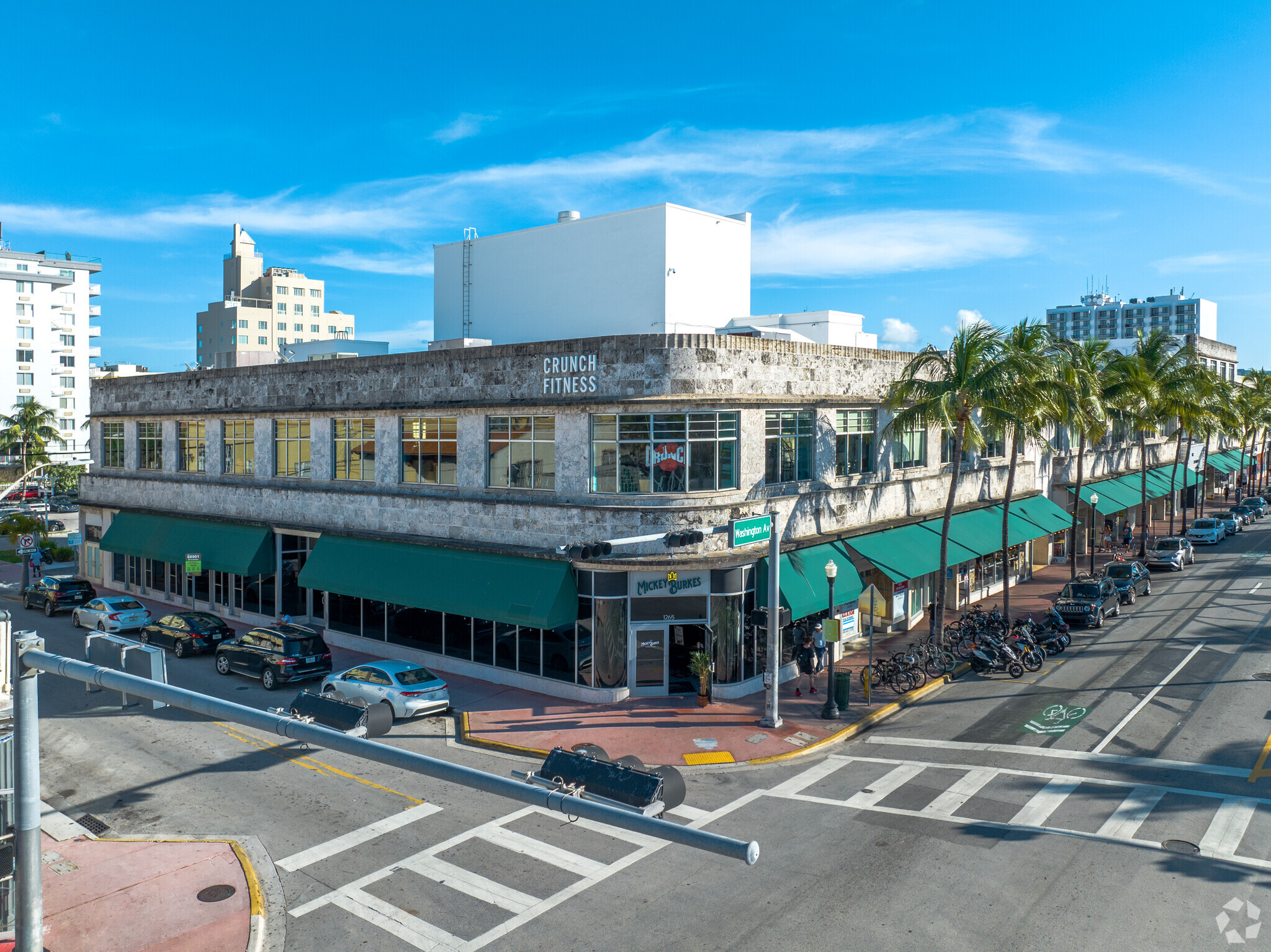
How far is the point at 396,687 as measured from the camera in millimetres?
22969

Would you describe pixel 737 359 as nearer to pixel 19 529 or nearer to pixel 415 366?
pixel 415 366


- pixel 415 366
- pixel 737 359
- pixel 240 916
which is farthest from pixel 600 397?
pixel 240 916

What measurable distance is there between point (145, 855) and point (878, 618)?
24904 millimetres

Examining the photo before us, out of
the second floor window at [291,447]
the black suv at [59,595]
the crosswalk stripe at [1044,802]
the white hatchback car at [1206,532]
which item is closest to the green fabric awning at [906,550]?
the crosswalk stripe at [1044,802]

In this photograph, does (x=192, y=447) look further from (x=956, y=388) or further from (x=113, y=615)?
(x=956, y=388)

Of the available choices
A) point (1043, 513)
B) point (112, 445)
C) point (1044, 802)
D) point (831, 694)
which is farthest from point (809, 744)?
point (112, 445)

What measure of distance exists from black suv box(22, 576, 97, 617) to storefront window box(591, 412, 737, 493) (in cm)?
2712

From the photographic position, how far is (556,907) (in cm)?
1321

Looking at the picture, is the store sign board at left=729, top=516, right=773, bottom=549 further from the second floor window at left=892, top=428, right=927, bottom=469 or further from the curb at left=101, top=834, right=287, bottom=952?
the curb at left=101, top=834, right=287, bottom=952

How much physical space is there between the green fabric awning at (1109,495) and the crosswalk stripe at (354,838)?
40.8 metres

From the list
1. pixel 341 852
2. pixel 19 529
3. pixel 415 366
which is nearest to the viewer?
pixel 341 852

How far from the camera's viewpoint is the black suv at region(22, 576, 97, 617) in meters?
37.9

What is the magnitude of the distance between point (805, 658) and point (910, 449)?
1095 cm

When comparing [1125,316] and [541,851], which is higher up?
[1125,316]
